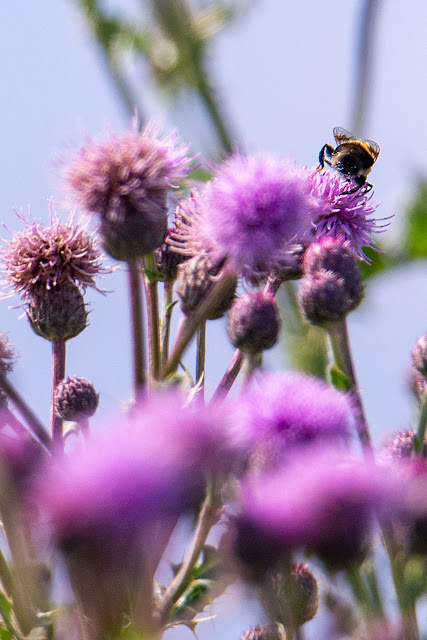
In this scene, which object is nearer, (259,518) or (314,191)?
(259,518)

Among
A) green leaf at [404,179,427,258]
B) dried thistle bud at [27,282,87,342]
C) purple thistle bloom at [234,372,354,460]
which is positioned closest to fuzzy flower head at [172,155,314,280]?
purple thistle bloom at [234,372,354,460]

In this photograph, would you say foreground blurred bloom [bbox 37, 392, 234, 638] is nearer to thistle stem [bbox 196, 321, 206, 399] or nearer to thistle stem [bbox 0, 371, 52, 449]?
thistle stem [bbox 0, 371, 52, 449]

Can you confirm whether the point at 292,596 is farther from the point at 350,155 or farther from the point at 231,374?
the point at 350,155

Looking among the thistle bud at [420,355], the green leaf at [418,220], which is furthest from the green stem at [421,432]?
the green leaf at [418,220]

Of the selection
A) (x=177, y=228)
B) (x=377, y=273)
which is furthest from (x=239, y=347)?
(x=377, y=273)

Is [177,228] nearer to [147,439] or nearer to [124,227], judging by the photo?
[124,227]

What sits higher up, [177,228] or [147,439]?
[147,439]

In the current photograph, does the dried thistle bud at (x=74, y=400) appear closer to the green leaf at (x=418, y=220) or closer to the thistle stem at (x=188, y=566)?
the thistle stem at (x=188, y=566)
